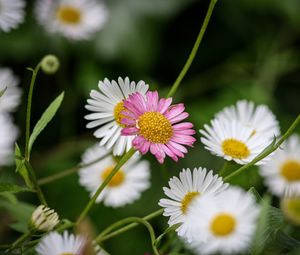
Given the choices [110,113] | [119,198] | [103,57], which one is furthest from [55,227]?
[103,57]

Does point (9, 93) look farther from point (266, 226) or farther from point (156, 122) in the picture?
point (266, 226)

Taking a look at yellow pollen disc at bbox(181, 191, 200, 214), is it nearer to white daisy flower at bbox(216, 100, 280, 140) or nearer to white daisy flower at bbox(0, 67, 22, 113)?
white daisy flower at bbox(216, 100, 280, 140)

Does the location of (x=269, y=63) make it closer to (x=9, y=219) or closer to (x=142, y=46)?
(x=142, y=46)

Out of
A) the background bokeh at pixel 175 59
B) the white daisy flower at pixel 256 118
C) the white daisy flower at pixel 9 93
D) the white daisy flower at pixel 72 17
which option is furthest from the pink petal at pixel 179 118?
the white daisy flower at pixel 72 17

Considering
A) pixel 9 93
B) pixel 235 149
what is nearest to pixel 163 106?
pixel 235 149

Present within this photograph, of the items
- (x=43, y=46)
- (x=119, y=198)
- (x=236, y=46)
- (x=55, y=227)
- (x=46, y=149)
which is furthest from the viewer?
(x=236, y=46)

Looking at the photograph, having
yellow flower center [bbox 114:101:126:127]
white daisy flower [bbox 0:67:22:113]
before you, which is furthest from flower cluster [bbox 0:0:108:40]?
yellow flower center [bbox 114:101:126:127]
